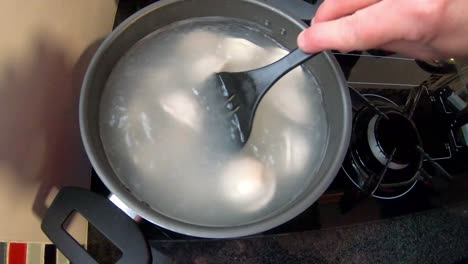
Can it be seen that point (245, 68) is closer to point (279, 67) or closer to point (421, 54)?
point (279, 67)

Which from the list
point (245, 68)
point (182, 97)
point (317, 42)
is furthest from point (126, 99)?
point (317, 42)

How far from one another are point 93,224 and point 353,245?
1.54 ft

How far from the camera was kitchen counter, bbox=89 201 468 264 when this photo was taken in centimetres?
75

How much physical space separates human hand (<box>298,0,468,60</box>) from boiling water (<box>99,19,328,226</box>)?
7.6 inches

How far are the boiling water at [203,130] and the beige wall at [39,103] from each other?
67 mm

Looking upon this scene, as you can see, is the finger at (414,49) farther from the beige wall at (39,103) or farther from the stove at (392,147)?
the beige wall at (39,103)

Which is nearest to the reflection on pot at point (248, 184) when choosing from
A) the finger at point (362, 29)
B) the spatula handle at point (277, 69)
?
the spatula handle at point (277, 69)

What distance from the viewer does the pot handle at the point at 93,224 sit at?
0.57 m

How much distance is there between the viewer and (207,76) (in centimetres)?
73

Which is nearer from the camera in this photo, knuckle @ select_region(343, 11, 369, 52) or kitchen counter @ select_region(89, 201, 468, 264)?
knuckle @ select_region(343, 11, 369, 52)

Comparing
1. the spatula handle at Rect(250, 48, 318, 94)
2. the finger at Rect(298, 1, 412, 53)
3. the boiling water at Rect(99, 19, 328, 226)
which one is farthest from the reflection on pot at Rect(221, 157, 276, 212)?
the finger at Rect(298, 1, 412, 53)

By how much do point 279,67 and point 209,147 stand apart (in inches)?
7.0

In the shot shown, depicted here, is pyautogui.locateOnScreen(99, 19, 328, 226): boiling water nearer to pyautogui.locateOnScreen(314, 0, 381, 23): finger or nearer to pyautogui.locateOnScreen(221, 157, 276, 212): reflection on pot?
pyautogui.locateOnScreen(221, 157, 276, 212): reflection on pot

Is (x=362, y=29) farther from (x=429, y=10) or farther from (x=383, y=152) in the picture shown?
(x=383, y=152)
